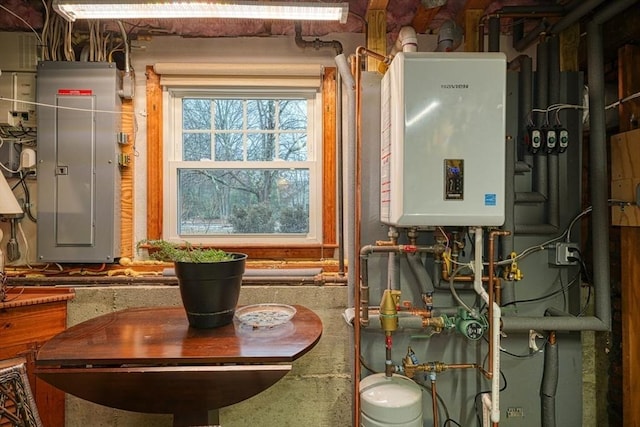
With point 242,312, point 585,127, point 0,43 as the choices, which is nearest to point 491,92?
point 585,127

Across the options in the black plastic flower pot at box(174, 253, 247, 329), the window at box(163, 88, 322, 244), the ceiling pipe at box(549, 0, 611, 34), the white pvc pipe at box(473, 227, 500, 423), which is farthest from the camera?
the window at box(163, 88, 322, 244)

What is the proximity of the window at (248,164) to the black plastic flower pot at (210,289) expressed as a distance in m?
0.70

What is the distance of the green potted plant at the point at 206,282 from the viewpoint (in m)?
1.40

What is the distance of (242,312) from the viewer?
1.66m

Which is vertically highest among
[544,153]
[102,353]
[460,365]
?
[544,153]

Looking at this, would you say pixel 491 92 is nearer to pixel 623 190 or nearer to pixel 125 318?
pixel 623 190

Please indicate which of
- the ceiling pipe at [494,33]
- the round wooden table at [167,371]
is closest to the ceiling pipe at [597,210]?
→ the ceiling pipe at [494,33]

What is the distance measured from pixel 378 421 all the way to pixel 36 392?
1.68 m

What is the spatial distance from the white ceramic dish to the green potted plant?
102 mm

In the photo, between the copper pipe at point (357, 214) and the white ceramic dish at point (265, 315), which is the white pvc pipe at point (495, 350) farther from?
the white ceramic dish at point (265, 315)

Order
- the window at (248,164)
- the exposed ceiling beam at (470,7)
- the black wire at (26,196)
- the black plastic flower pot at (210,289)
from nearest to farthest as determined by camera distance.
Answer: the black plastic flower pot at (210,289), the exposed ceiling beam at (470,7), the black wire at (26,196), the window at (248,164)

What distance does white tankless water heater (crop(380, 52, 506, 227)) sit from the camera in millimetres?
1431

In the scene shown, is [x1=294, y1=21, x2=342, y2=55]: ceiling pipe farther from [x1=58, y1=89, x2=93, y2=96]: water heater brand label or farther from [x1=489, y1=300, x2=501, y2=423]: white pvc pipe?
[x1=489, y1=300, x2=501, y2=423]: white pvc pipe

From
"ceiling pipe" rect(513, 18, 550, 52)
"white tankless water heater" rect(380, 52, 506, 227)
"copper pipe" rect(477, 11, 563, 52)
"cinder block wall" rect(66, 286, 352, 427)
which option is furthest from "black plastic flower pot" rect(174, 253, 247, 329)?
"ceiling pipe" rect(513, 18, 550, 52)
